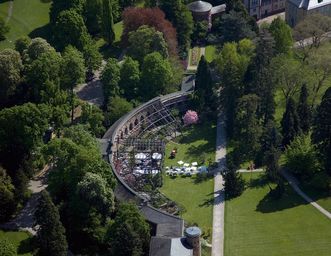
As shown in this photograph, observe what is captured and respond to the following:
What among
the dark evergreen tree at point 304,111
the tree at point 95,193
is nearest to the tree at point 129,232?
the tree at point 95,193

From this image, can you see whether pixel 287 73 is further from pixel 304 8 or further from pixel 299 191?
pixel 304 8

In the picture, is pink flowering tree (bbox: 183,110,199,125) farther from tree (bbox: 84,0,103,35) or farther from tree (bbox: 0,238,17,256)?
tree (bbox: 0,238,17,256)

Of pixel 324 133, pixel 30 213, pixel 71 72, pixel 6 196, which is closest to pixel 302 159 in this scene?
pixel 324 133

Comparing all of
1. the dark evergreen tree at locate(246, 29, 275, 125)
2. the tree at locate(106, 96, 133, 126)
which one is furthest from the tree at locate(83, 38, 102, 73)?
the dark evergreen tree at locate(246, 29, 275, 125)

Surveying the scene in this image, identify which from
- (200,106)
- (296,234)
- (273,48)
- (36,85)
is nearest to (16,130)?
(36,85)

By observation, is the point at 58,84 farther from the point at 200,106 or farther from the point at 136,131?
the point at 200,106

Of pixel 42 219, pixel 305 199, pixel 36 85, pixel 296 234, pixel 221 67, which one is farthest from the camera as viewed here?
pixel 221 67
